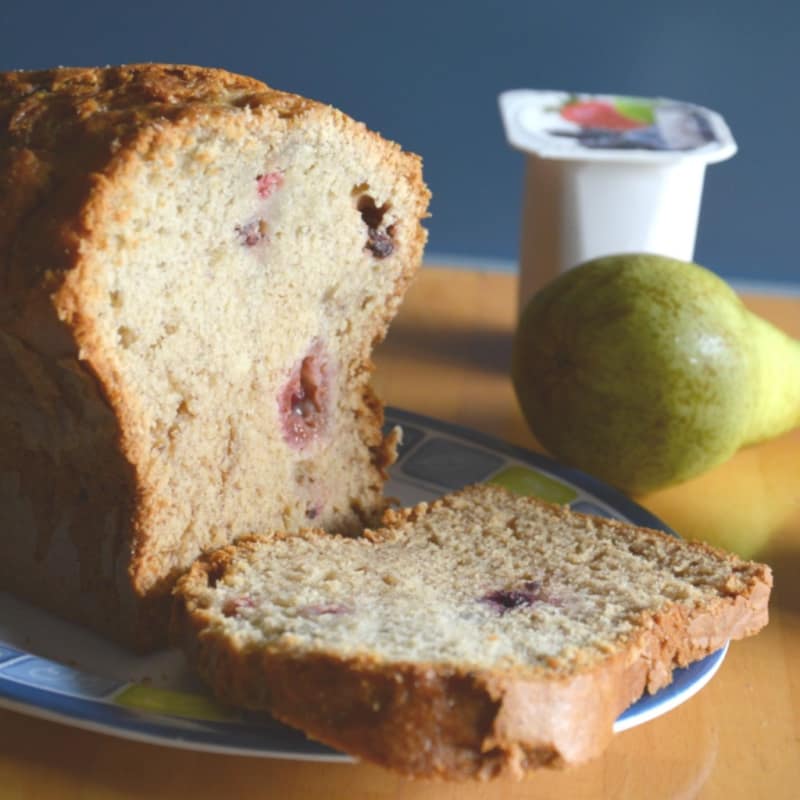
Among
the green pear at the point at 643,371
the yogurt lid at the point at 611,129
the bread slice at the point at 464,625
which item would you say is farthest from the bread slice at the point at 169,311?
the yogurt lid at the point at 611,129

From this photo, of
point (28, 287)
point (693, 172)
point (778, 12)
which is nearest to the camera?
point (28, 287)

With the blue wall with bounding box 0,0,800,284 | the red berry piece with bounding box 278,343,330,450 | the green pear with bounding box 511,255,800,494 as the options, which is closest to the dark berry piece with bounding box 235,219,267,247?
the red berry piece with bounding box 278,343,330,450

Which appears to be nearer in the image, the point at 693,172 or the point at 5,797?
the point at 5,797

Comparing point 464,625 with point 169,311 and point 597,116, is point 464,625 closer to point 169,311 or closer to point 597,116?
point 169,311

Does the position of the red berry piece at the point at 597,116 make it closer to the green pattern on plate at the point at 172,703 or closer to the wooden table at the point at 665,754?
the wooden table at the point at 665,754

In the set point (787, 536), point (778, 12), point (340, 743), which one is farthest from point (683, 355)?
point (778, 12)

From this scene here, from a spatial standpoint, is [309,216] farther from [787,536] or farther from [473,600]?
[787,536]

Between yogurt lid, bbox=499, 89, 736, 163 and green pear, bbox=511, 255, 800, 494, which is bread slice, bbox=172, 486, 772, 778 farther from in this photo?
yogurt lid, bbox=499, 89, 736, 163
